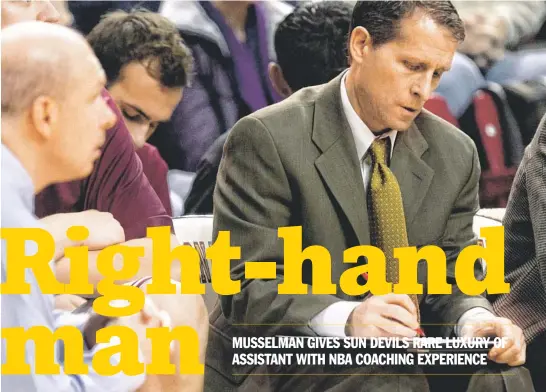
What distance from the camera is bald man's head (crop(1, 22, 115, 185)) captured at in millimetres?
1368

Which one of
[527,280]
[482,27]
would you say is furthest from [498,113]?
[527,280]

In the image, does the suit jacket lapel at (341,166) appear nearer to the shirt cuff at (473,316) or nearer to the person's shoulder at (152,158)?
the shirt cuff at (473,316)

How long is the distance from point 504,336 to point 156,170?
758 mm

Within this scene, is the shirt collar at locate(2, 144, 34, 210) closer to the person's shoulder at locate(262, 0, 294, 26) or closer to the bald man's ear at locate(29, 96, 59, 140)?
the bald man's ear at locate(29, 96, 59, 140)

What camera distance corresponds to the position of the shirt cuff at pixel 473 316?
64.1 inches

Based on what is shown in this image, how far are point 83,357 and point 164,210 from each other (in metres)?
0.42

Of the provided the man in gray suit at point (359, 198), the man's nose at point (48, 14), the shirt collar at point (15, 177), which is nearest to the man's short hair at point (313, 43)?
the man in gray suit at point (359, 198)

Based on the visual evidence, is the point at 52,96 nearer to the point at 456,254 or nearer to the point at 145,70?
the point at 145,70

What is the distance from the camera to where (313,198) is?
5.28ft

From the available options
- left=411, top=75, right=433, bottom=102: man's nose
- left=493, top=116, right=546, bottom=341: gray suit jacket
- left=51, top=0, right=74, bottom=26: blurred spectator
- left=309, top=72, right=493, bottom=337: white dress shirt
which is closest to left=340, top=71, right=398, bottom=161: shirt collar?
left=309, top=72, right=493, bottom=337: white dress shirt

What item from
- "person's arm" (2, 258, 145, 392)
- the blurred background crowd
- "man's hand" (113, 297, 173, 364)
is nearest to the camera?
"person's arm" (2, 258, 145, 392)

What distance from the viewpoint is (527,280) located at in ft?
5.69

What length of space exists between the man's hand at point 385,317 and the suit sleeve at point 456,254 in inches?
5.5

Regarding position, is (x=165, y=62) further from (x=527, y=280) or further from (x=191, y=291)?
(x=527, y=280)
